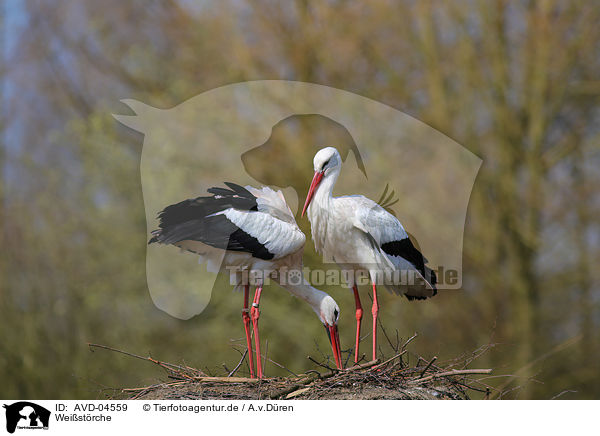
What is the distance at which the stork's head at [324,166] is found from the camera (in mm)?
3211

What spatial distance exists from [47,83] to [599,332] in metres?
6.28

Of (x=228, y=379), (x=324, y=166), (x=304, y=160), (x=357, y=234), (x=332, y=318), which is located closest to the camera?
(x=228, y=379)

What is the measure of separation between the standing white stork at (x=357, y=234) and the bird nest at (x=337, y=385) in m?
0.40

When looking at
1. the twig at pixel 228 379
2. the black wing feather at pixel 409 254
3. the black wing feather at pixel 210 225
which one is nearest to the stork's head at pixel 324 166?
the black wing feather at pixel 210 225

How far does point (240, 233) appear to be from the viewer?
10.7 ft

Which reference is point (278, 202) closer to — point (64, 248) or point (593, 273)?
point (593, 273)

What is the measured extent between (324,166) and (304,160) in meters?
3.08

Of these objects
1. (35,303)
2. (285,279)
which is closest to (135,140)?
(35,303)

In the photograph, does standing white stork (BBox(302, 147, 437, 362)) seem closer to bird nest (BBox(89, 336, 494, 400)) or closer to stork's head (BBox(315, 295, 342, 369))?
stork's head (BBox(315, 295, 342, 369))
